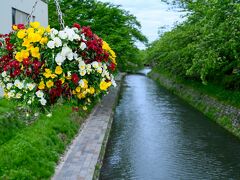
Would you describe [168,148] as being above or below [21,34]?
below

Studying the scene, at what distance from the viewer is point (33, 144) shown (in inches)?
474

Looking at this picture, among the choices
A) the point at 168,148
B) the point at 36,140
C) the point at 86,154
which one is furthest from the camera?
the point at 168,148

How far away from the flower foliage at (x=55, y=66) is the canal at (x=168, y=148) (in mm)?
8813

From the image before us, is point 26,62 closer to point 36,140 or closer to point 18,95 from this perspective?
point 18,95

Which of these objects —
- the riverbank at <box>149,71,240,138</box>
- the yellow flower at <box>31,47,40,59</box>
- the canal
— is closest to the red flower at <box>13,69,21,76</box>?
the yellow flower at <box>31,47,40,59</box>

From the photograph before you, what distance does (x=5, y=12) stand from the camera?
19625mm

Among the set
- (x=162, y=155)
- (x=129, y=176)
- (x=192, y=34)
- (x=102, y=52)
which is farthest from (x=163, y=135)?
(x=102, y=52)

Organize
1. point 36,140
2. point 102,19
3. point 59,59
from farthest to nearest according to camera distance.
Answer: point 102,19, point 36,140, point 59,59

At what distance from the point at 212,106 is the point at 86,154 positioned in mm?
13567

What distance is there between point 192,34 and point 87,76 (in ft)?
71.7

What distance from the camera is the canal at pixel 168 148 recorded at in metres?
13.6

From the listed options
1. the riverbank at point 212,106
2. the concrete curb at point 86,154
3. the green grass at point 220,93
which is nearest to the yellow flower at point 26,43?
the concrete curb at point 86,154

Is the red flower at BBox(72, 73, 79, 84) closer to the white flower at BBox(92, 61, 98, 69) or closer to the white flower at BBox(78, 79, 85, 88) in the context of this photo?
the white flower at BBox(78, 79, 85, 88)

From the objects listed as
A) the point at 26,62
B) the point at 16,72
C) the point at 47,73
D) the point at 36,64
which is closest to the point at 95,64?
the point at 47,73
